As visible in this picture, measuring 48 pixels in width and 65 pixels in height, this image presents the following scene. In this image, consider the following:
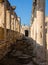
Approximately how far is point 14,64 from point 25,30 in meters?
41.2

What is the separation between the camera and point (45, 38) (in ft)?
41.0

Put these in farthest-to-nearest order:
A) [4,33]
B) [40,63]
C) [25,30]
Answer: [25,30] → [4,33] → [40,63]

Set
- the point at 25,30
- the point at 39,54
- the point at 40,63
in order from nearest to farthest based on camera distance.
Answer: the point at 40,63, the point at 39,54, the point at 25,30

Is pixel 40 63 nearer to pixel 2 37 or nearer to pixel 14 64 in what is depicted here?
pixel 14 64

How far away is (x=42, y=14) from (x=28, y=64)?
3466 millimetres

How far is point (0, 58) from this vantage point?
40.0 ft

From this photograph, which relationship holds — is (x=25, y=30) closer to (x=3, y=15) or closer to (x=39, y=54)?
(x=3, y=15)

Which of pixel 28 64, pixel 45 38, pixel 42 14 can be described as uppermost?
pixel 42 14

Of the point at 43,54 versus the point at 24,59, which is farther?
the point at 24,59

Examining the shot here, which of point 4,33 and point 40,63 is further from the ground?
point 4,33

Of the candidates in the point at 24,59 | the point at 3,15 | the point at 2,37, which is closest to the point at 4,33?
the point at 2,37

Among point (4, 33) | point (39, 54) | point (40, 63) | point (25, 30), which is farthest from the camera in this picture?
point (25, 30)

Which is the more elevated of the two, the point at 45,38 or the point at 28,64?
the point at 45,38

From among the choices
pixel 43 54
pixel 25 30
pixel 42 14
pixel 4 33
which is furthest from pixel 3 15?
pixel 25 30
